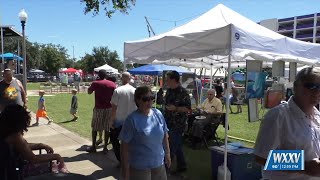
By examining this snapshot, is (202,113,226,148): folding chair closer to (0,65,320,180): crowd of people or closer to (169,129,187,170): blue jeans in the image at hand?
(0,65,320,180): crowd of people

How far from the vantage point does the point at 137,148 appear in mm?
3613

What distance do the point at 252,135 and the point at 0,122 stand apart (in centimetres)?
818

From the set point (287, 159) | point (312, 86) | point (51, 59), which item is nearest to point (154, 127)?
point (287, 159)

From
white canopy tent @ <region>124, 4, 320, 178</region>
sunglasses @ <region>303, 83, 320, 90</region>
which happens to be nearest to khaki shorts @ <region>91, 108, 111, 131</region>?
white canopy tent @ <region>124, 4, 320, 178</region>

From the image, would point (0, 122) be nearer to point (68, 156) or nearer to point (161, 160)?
point (161, 160)

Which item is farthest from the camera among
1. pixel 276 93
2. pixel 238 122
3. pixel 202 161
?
pixel 238 122

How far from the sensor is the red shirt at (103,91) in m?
7.30

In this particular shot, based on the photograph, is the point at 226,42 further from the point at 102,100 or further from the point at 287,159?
the point at 102,100

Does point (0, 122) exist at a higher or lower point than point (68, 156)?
higher

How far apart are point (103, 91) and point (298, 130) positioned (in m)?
5.48

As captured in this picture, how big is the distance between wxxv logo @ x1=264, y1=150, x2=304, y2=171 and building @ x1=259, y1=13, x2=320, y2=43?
349 feet

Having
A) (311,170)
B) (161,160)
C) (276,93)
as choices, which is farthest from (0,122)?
(276,93)

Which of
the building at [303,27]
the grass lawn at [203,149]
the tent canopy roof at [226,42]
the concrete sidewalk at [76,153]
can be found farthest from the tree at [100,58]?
the tent canopy roof at [226,42]

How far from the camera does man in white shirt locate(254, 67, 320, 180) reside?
2256mm
